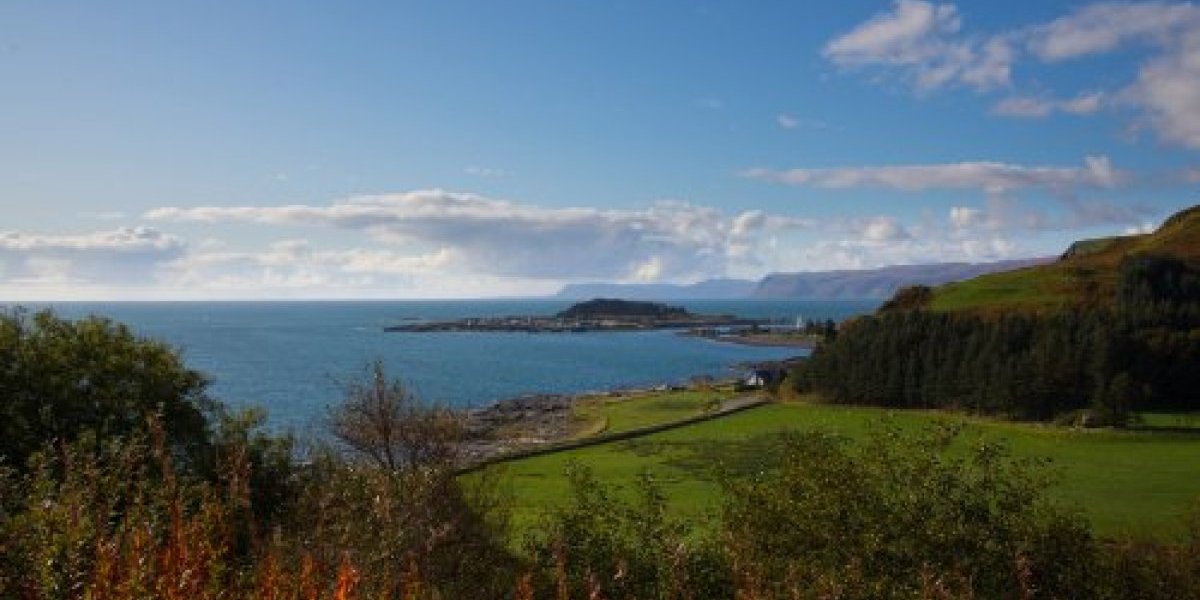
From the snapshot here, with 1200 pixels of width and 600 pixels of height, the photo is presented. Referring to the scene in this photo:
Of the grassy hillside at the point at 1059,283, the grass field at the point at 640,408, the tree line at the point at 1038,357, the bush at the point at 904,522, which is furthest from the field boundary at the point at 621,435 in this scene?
the bush at the point at 904,522

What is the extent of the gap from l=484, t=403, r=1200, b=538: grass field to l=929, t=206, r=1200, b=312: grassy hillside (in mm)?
34624

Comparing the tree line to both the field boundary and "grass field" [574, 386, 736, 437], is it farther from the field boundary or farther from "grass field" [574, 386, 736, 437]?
"grass field" [574, 386, 736, 437]

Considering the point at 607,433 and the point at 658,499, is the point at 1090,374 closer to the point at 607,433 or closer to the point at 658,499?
the point at 607,433

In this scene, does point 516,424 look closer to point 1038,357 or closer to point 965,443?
point 965,443

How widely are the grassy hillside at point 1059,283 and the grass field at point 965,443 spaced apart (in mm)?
34624

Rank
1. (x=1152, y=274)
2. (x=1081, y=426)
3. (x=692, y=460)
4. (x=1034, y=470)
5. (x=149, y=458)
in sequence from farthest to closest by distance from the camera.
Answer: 1. (x=1152, y=274)
2. (x=1081, y=426)
3. (x=692, y=460)
4. (x=1034, y=470)
5. (x=149, y=458)

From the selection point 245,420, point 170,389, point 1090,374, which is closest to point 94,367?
point 170,389

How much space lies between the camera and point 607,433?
89.1m

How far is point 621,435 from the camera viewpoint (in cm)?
8538

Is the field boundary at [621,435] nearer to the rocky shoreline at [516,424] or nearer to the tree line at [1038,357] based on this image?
the rocky shoreline at [516,424]

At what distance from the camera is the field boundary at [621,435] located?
246 ft

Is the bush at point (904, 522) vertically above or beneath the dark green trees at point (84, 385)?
beneath

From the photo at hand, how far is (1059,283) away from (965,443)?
232ft

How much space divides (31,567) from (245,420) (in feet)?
104
